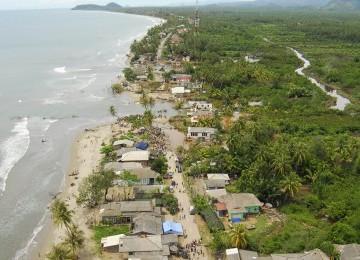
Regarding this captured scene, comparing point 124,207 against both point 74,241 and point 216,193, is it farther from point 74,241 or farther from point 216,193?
point 216,193

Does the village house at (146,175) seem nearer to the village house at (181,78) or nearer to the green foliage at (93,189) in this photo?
the green foliage at (93,189)

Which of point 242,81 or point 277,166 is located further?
point 242,81

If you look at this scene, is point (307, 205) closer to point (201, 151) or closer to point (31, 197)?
point (201, 151)

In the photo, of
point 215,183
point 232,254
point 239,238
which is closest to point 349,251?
point 239,238

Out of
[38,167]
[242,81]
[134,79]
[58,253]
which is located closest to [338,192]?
[58,253]

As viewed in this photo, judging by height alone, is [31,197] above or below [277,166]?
below

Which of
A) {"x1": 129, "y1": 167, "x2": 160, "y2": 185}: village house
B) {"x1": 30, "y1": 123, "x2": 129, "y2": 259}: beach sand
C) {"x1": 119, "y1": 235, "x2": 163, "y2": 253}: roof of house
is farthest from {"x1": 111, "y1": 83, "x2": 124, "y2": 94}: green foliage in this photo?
{"x1": 119, "y1": 235, "x2": 163, "y2": 253}: roof of house

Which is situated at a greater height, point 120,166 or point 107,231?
point 120,166

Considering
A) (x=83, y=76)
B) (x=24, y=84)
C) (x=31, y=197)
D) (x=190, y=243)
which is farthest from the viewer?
(x=83, y=76)
